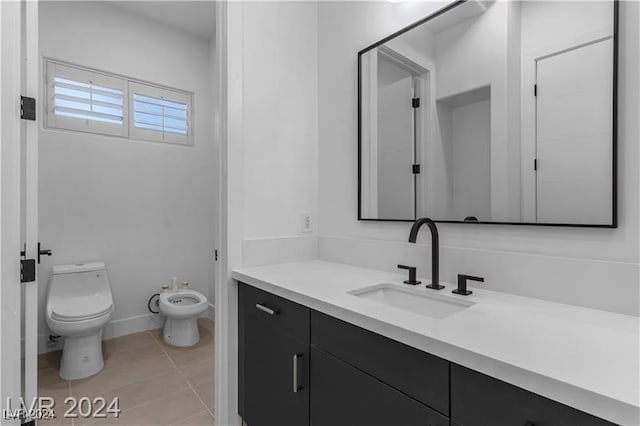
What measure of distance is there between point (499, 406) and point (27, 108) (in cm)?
177

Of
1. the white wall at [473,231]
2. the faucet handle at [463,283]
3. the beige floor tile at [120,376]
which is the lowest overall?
the beige floor tile at [120,376]

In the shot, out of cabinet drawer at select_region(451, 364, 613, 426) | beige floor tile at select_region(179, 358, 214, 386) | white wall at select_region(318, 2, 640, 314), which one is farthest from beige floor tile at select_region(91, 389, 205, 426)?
cabinet drawer at select_region(451, 364, 613, 426)

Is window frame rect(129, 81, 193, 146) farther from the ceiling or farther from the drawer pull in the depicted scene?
the drawer pull

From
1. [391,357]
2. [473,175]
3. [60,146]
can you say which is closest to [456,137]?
[473,175]

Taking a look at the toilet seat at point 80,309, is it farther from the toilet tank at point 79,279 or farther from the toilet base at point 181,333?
the toilet base at point 181,333

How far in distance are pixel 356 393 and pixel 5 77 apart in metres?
1.60

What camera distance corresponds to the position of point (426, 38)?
1.40m

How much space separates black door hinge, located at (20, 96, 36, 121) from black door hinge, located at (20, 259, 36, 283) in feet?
1.80

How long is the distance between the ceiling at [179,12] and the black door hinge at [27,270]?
2.43 m

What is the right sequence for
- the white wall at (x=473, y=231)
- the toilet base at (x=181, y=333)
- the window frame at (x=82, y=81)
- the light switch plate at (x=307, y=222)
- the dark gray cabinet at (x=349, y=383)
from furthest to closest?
1. the toilet base at (x=181, y=333)
2. the window frame at (x=82, y=81)
3. the light switch plate at (x=307, y=222)
4. the white wall at (x=473, y=231)
5. the dark gray cabinet at (x=349, y=383)

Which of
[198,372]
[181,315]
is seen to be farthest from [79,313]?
[198,372]

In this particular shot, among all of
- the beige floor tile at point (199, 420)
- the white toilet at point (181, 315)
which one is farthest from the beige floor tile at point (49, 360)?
the beige floor tile at point (199, 420)

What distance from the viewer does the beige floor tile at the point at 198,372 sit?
2.09 meters

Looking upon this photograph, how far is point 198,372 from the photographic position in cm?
219
